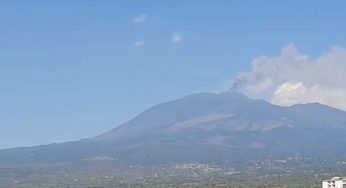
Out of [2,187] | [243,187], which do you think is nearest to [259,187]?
[243,187]

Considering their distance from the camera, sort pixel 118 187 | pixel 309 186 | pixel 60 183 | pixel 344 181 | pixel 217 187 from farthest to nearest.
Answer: pixel 60 183
pixel 118 187
pixel 217 187
pixel 309 186
pixel 344 181

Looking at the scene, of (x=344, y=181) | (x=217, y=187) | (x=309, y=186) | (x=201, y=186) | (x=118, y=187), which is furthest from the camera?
(x=118, y=187)

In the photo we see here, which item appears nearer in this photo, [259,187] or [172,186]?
[259,187]

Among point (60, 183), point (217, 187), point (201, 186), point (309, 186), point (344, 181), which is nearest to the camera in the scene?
point (344, 181)

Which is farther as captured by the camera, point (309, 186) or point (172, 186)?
point (172, 186)

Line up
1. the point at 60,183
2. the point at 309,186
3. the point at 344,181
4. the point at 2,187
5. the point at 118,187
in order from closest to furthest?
the point at 344,181 < the point at 309,186 < the point at 118,187 < the point at 2,187 < the point at 60,183

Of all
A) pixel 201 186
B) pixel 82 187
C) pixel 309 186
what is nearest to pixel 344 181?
pixel 309 186

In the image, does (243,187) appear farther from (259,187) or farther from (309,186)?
(309,186)

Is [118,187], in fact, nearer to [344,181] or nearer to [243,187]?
[243,187]
